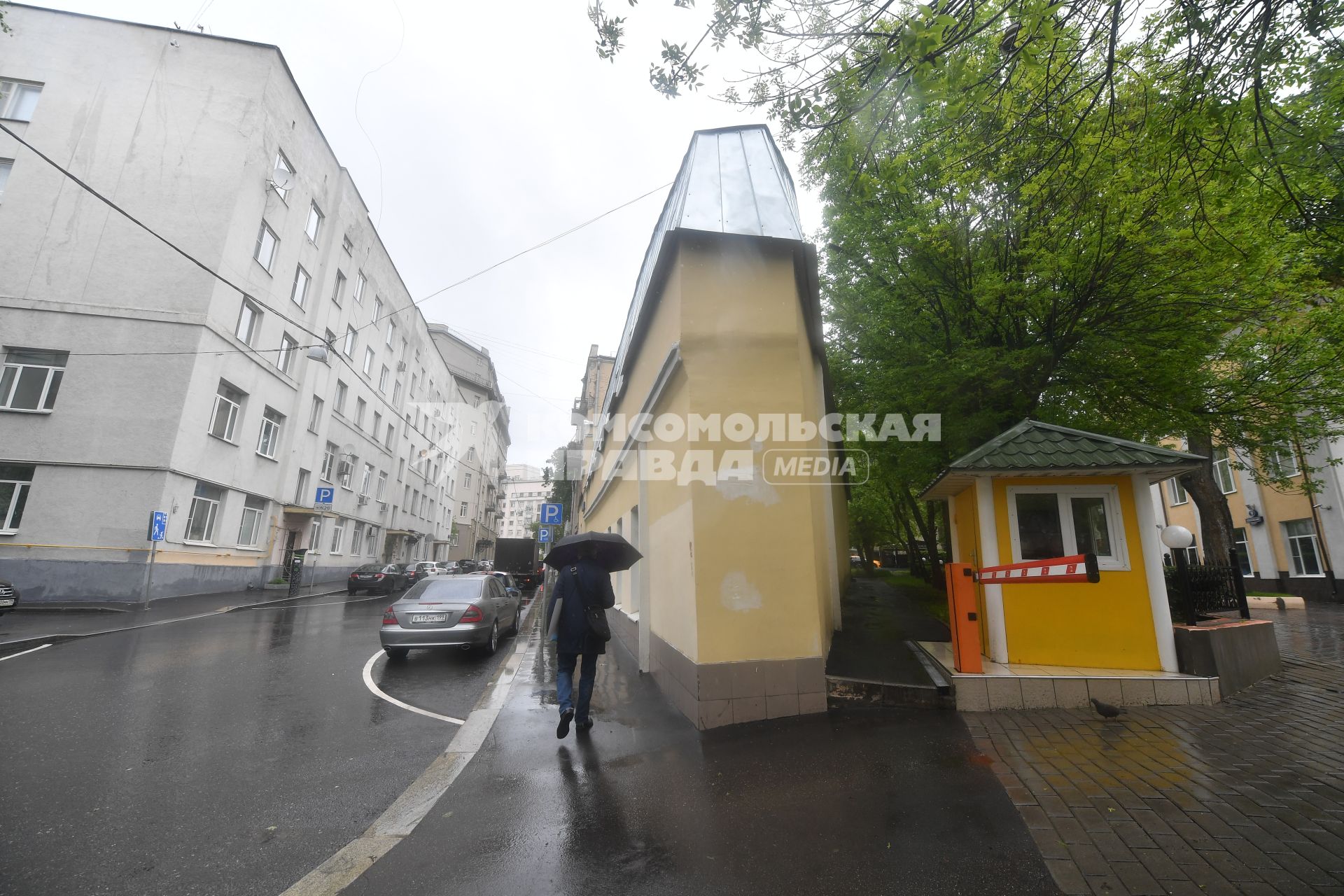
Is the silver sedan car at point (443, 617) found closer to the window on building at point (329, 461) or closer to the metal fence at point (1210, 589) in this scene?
the metal fence at point (1210, 589)

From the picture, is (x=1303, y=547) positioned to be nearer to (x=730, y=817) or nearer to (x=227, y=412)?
(x=730, y=817)

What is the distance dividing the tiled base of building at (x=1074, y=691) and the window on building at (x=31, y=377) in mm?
23514

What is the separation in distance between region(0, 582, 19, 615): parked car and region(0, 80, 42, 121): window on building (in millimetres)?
15414

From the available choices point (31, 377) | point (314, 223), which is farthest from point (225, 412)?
point (314, 223)

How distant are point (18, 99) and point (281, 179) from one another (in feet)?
23.7

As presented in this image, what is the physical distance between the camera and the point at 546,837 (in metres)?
3.47

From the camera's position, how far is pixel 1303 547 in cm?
1950

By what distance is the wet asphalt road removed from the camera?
3137 mm

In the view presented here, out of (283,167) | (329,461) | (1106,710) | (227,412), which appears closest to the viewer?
(1106,710)

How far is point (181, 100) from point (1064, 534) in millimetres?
27487

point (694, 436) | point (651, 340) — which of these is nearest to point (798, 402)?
point (694, 436)

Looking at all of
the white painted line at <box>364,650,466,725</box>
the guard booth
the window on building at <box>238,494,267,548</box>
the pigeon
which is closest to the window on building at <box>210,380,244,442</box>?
the window on building at <box>238,494,267,548</box>

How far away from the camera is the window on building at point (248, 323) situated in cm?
1923

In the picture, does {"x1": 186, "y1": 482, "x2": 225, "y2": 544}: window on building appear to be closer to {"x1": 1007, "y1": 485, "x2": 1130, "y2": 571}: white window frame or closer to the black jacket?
the black jacket
